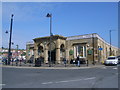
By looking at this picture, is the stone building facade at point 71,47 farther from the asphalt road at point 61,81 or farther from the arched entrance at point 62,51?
the asphalt road at point 61,81

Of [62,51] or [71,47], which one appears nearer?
[71,47]

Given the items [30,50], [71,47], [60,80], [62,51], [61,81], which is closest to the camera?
[61,81]

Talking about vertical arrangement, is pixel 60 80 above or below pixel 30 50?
below

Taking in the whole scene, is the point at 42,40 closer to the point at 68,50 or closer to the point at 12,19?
the point at 68,50

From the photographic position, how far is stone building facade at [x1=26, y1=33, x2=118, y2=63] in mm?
37625

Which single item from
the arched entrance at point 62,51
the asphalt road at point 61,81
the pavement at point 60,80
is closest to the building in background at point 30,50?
the arched entrance at point 62,51

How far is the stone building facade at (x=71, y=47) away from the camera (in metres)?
37.6

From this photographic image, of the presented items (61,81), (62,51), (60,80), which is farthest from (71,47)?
Answer: (61,81)

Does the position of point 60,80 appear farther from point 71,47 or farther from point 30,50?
point 30,50

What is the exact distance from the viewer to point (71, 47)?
41156mm

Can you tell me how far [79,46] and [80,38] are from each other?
1898mm

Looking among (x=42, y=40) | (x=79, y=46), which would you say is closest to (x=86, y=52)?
(x=79, y=46)

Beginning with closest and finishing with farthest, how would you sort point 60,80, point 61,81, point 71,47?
point 61,81
point 60,80
point 71,47

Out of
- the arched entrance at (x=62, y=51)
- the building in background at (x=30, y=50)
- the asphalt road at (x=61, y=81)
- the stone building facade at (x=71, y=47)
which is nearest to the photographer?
the asphalt road at (x=61, y=81)
